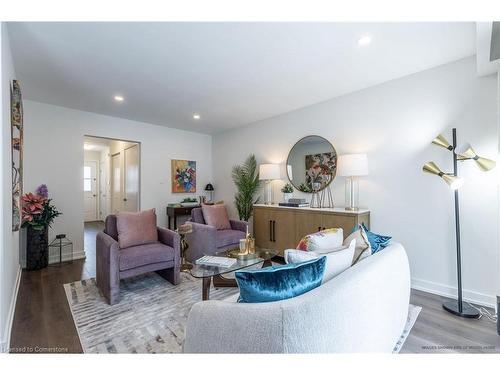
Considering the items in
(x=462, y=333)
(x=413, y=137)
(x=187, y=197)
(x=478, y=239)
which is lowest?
(x=462, y=333)

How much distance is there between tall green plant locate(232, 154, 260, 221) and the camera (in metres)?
4.48

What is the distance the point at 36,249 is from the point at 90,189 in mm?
4962

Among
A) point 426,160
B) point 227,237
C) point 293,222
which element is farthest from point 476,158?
point 227,237

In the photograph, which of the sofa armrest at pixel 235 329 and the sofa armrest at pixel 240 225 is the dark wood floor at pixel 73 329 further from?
the sofa armrest at pixel 240 225

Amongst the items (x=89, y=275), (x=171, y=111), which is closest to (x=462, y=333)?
(x=89, y=275)

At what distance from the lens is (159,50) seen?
219cm

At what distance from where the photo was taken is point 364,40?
2078 mm

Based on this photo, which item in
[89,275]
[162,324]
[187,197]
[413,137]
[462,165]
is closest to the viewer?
[162,324]

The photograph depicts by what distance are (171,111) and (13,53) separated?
1.96m

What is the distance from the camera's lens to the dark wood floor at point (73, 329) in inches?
66.4

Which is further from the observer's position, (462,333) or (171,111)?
(171,111)

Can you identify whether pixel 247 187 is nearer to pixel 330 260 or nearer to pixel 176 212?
pixel 176 212

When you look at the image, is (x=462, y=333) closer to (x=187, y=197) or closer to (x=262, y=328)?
A: (x=262, y=328)

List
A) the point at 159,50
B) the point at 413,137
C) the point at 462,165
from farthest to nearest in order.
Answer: the point at 413,137, the point at 462,165, the point at 159,50
